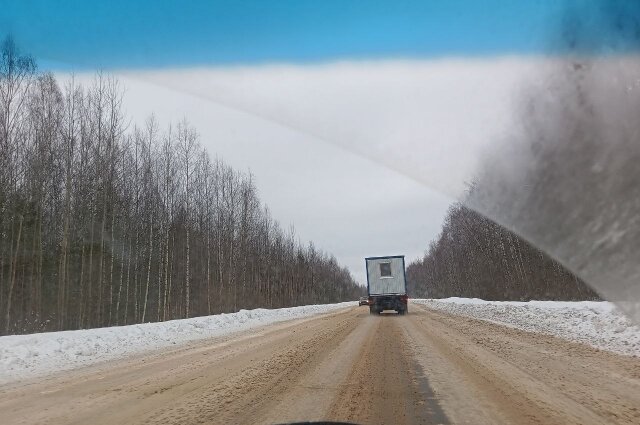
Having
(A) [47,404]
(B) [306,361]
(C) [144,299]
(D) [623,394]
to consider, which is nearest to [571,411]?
(D) [623,394]

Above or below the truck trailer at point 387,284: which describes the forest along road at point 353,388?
below

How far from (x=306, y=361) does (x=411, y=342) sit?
3.89 metres

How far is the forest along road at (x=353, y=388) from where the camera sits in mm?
4766

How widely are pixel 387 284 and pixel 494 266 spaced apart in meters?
26.9

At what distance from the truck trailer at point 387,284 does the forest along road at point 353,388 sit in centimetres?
1874

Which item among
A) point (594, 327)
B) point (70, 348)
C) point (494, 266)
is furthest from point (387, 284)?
point (494, 266)

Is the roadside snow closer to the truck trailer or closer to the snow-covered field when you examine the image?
the snow-covered field

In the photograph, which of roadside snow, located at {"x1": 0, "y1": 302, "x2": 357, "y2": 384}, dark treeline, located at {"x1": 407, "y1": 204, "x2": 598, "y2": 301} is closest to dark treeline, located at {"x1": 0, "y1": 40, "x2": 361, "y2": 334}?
roadside snow, located at {"x1": 0, "y1": 302, "x2": 357, "y2": 384}

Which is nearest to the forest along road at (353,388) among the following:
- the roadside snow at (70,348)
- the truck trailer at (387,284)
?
the roadside snow at (70,348)

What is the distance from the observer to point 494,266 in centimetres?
5119

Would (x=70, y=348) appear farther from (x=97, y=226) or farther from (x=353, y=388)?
(x=97, y=226)

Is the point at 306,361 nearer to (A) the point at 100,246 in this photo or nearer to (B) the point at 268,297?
(A) the point at 100,246

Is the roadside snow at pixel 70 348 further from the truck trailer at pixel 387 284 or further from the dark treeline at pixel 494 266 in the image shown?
the truck trailer at pixel 387 284

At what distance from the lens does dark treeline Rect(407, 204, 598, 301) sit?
3143 centimetres
